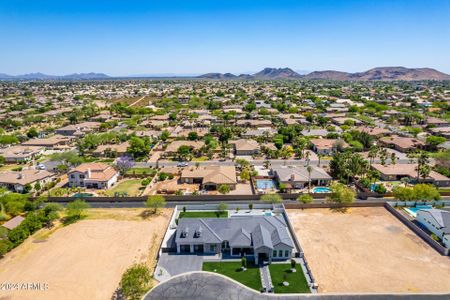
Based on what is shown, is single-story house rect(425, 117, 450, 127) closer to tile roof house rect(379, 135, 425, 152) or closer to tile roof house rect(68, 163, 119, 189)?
tile roof house rect(379, 135, 425, 152)

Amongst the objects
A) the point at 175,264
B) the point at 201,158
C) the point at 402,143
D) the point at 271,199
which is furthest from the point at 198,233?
the point at 402,143

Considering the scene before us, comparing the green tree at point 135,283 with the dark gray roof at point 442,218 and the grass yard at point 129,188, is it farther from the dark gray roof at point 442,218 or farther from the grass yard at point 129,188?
the dark gray roof at point 442,218

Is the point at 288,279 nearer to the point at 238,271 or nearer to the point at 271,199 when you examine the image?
the point at 238,271

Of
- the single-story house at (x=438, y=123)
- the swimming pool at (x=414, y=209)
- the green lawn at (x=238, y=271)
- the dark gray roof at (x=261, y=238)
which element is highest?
the single-story house at (x=438, y=123)

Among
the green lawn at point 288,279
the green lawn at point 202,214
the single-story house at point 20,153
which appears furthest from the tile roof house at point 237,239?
the single-story house at point 20,153

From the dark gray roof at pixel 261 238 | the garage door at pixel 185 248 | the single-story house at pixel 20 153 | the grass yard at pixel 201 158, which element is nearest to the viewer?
the dark gray roof at pixel 261 238

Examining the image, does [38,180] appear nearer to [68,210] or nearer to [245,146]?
[68,210]

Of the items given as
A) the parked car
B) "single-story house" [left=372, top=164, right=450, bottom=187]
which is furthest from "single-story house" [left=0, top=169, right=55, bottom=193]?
"single-story house" [left=372, top=164, right=450, bottom=187]
